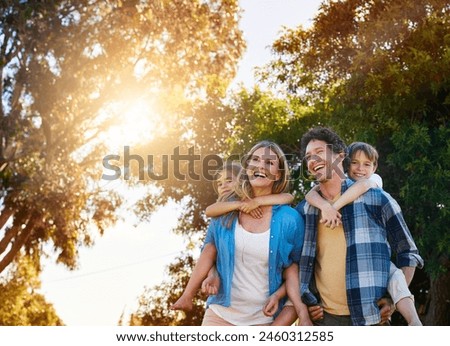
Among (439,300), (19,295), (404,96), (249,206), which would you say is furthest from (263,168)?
(19,295)

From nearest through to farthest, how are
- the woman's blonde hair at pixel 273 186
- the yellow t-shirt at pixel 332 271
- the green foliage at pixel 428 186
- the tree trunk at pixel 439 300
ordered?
the yellow t-shirt at pixel 332 271, the woman's blonde hair at pixel 273 186, the green foliage at pixel 428 186, the tree trunk at pixel 439 300

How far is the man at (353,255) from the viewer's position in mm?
3623

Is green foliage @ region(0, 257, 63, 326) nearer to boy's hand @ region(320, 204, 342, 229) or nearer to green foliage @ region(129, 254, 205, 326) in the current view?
green foliage @ region(129, 254, 205, 326)

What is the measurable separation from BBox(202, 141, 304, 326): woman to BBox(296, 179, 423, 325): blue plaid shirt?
9cm

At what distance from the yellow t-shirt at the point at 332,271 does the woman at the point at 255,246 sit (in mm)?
136

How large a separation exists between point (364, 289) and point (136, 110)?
15.8 meters

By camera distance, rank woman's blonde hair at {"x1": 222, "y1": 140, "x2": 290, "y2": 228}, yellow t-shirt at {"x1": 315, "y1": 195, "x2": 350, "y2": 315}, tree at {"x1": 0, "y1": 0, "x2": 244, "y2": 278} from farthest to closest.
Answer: tree at {"x1": 0, "y1": 0, "x2": 244, "y2": 278}
woman's blonde hair at {"x1": 222, "y1": 140, "x2": 290, "y2": 228}
yellow t-shirt at {"x1": 315, "y1": 195, "x2": 350, "y2": 315}

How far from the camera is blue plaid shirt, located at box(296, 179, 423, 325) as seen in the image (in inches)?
142

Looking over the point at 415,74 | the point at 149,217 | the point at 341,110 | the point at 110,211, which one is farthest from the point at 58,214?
the point at 415,74

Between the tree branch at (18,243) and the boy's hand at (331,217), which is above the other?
the boy's hand at (331,217)

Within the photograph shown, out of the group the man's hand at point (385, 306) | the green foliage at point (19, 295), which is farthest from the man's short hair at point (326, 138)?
the green foliage at point (19, 295)

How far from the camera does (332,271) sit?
372cm

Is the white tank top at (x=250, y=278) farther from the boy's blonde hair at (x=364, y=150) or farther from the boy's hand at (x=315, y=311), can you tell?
the boy's blonde hair at (x=364, y=150)

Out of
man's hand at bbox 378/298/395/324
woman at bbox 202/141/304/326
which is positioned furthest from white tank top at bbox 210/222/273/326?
man's hand at bbox 378/298/395/324
